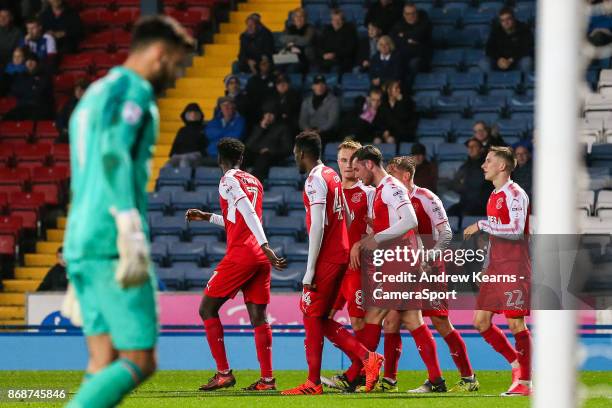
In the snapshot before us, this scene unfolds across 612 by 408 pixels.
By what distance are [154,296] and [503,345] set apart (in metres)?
5.35

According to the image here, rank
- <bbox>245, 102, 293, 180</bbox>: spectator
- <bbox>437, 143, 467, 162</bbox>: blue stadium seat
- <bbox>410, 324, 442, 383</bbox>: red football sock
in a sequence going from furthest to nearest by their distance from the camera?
<bbox>245, 102, 293, 180</bbox>: spectator < <bbox>437, 143, 467, 162</bbox>: blue stadium seat < <bbox>410, 324, 442, 383</bbox>: red football sock

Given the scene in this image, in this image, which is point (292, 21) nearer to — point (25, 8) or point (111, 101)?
point (25, 8)

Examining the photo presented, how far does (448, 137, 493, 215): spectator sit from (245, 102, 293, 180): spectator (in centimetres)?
258

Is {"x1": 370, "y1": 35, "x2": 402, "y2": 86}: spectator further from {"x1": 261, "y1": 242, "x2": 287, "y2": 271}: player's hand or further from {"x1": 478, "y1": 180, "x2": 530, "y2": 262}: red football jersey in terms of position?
{"x1": 261, "y1": 242, "x2": 287, "y2": 271}: player's hand

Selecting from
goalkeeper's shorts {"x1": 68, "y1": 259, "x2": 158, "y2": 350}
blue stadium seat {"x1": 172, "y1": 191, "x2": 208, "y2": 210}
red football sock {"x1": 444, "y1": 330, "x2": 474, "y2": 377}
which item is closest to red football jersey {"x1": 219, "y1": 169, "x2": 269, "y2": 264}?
red football sock {"x1": 444, "y1": 330, "x2": 474, "y2": 377}

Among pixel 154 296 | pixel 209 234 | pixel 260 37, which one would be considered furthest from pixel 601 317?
pixel 154 296

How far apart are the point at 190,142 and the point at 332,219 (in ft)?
25.1

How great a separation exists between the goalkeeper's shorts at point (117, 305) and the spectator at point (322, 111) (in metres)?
11.6

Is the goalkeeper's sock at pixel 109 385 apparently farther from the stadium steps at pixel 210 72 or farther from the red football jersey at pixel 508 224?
the stadium steps at pixel 210 72

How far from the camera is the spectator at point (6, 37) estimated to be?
19984 millimetres

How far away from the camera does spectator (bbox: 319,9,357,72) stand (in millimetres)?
17844

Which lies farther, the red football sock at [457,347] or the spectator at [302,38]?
the spectator at [302,38]

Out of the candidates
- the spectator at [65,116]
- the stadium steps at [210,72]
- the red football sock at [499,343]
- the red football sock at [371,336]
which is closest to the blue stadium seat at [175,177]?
the stadium steps at [210,72]

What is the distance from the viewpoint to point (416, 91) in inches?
699
